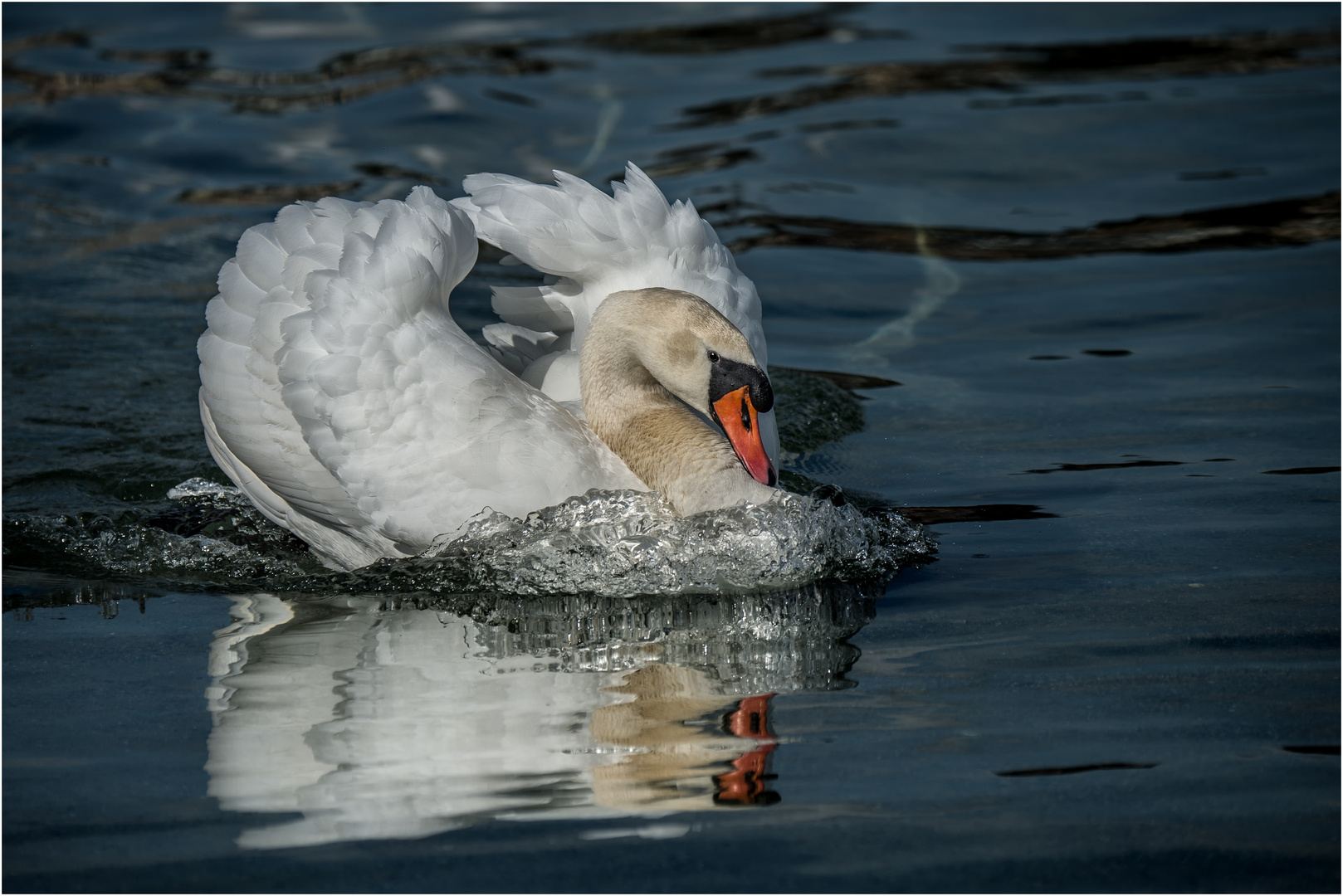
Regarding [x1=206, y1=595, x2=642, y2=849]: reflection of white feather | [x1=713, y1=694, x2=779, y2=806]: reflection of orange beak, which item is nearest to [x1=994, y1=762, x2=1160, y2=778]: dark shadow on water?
[x1=713, y1=694, x2=779, y2=806]: reflection of orange beak

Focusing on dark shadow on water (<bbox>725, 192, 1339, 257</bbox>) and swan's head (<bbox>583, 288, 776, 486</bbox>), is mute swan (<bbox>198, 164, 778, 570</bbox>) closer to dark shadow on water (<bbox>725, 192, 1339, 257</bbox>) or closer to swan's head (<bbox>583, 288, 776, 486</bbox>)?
swan's head (<bbox>583, 288, 776, 486</bbox>)

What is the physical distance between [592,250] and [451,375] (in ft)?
2.84

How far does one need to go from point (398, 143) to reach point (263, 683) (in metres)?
8.18

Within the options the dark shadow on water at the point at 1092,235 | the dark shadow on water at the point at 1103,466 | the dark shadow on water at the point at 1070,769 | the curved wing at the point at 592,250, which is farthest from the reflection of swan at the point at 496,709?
the dark shadow on water at the point at 1092,235

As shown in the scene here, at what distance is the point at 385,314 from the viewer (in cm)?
480

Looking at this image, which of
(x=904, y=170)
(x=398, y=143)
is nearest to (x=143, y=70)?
(x=398, y=143)

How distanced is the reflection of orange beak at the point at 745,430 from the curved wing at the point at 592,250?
34 cm

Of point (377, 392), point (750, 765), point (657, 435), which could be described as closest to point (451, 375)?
point (377, 392)

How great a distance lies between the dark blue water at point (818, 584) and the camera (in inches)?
127

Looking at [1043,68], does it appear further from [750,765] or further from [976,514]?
[750,765]

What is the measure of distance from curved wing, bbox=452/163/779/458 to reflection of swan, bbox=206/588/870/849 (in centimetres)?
111

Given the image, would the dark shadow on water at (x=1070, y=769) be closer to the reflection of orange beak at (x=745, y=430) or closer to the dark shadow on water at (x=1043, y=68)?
the reflection of orange beak at (x=745, y=430)

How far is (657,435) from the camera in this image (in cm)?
504

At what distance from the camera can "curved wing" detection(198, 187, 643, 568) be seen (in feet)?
15.5
